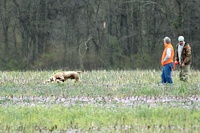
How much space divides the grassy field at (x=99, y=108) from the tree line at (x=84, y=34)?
1207 inches

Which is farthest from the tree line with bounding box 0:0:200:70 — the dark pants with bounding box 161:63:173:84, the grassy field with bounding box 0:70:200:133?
the grassy field with bounding box 0:70:200:133

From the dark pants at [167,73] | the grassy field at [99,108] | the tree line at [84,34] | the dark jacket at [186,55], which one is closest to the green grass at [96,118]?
the grassy field at [99,108]

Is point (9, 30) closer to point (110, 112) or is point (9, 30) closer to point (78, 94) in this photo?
point (78, 94)

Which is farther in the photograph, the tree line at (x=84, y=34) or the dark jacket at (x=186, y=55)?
the tree line at (x=84, y=34)

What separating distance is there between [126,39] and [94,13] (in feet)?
12.8

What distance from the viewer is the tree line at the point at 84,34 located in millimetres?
52125

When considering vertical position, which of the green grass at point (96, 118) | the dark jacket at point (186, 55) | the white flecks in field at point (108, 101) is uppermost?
the dark jacket at point (186, 55)

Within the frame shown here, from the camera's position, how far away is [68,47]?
56375mm

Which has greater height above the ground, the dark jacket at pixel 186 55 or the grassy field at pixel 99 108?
the dark jacket at pixel 186 55

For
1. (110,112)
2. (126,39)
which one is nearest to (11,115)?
(110,112)

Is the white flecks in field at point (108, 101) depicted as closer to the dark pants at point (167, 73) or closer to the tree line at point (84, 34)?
the dark pants at point (167, 73)

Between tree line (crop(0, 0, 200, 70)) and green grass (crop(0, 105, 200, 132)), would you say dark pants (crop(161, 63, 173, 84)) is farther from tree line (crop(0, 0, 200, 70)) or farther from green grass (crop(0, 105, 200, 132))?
tree line (crop(0, 0, 200, 70))

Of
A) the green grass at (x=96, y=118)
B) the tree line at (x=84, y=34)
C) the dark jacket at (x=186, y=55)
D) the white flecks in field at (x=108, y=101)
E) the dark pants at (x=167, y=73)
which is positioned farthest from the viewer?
the tree line at (x=84, y=34)

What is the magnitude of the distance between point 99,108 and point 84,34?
43.9 m
